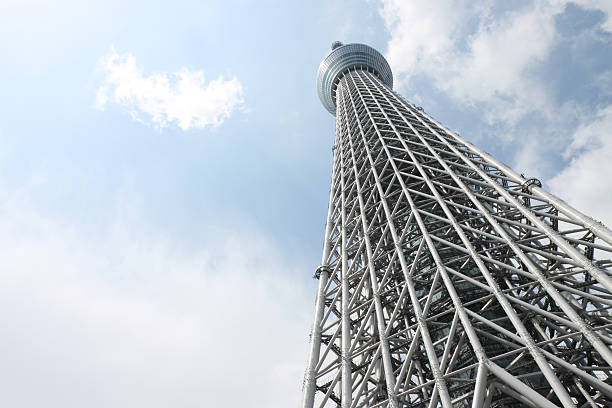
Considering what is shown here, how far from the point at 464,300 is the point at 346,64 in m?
61.2

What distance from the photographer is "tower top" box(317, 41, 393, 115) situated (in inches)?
2817

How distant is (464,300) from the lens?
61.2 feet

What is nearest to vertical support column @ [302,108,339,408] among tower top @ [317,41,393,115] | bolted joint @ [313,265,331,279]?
bolted joint @ [313,265,331,279]

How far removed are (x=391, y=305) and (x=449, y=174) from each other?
366 inches

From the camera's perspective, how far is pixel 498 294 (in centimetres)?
1395

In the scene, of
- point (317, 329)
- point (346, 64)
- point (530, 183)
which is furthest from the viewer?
point (346, 64)

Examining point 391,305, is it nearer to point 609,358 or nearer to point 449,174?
point 449,174

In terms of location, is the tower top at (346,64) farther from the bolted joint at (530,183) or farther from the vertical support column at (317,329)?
the bolted joint at (530,183)

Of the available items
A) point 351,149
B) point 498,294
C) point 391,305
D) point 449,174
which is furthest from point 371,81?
point 498,294

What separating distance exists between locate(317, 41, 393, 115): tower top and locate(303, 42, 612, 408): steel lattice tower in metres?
41.8

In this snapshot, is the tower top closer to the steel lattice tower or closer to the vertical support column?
the steel lattice tower

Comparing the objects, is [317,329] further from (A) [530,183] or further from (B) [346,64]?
(B) [346,64]

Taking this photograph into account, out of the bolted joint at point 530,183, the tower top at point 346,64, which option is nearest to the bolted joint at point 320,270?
the bolted joint at point 530,183

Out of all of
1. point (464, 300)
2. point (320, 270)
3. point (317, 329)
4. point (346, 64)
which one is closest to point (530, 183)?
point (464, 300)
